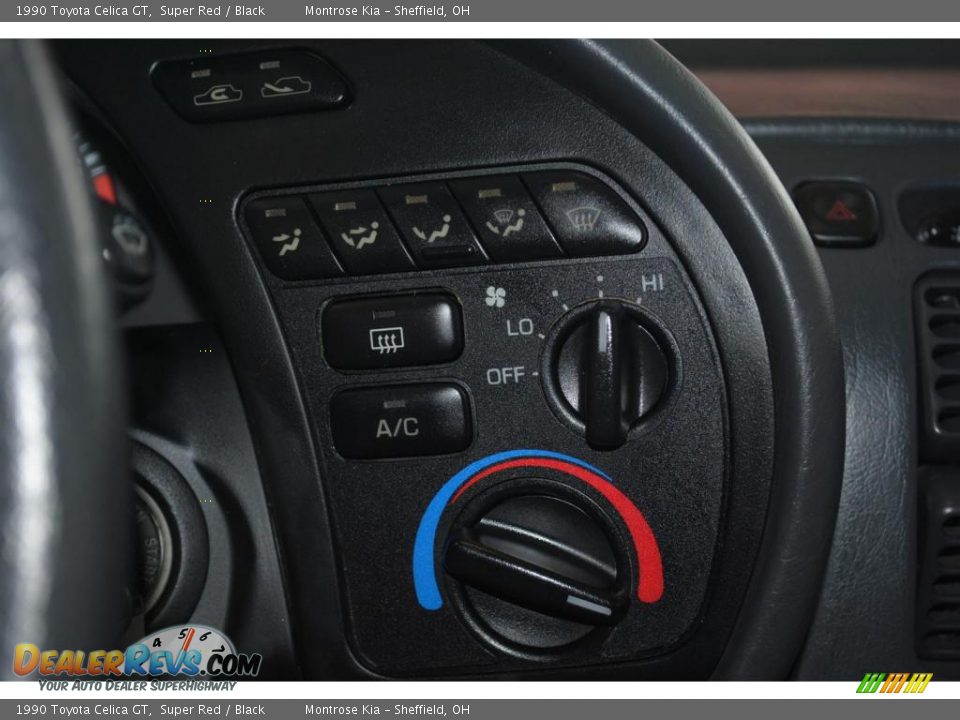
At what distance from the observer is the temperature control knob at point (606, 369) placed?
75 centimetres

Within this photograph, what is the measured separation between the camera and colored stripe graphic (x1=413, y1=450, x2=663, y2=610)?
2.57ft

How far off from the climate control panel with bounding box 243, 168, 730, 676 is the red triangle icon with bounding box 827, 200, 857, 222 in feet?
0.73

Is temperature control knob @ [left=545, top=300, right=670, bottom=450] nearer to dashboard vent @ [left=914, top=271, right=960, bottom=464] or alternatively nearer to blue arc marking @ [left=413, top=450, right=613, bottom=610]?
blue arc marking @ [left=413, top=450, right=613, bottom=610]

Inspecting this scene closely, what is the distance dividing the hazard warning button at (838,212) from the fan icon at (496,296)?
0.99 ft

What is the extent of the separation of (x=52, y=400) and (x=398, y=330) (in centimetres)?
42

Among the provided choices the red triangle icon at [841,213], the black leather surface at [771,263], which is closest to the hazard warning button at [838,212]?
the red triangle icon at [841,213]

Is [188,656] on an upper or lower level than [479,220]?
lower

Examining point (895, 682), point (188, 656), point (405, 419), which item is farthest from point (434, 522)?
point (895, 682)

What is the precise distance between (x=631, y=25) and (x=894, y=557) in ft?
1.60

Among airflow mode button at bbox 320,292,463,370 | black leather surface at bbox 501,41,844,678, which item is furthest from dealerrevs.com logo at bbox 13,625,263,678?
black leather surface at bbox 501,41,844,678

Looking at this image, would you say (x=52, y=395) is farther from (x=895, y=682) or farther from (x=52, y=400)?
(x=895, y=682)

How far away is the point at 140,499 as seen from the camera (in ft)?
2.74

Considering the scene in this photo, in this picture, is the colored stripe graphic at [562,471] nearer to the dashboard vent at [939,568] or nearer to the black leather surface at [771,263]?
the black leather surface at [771,263]

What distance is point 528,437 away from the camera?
2.59ft
